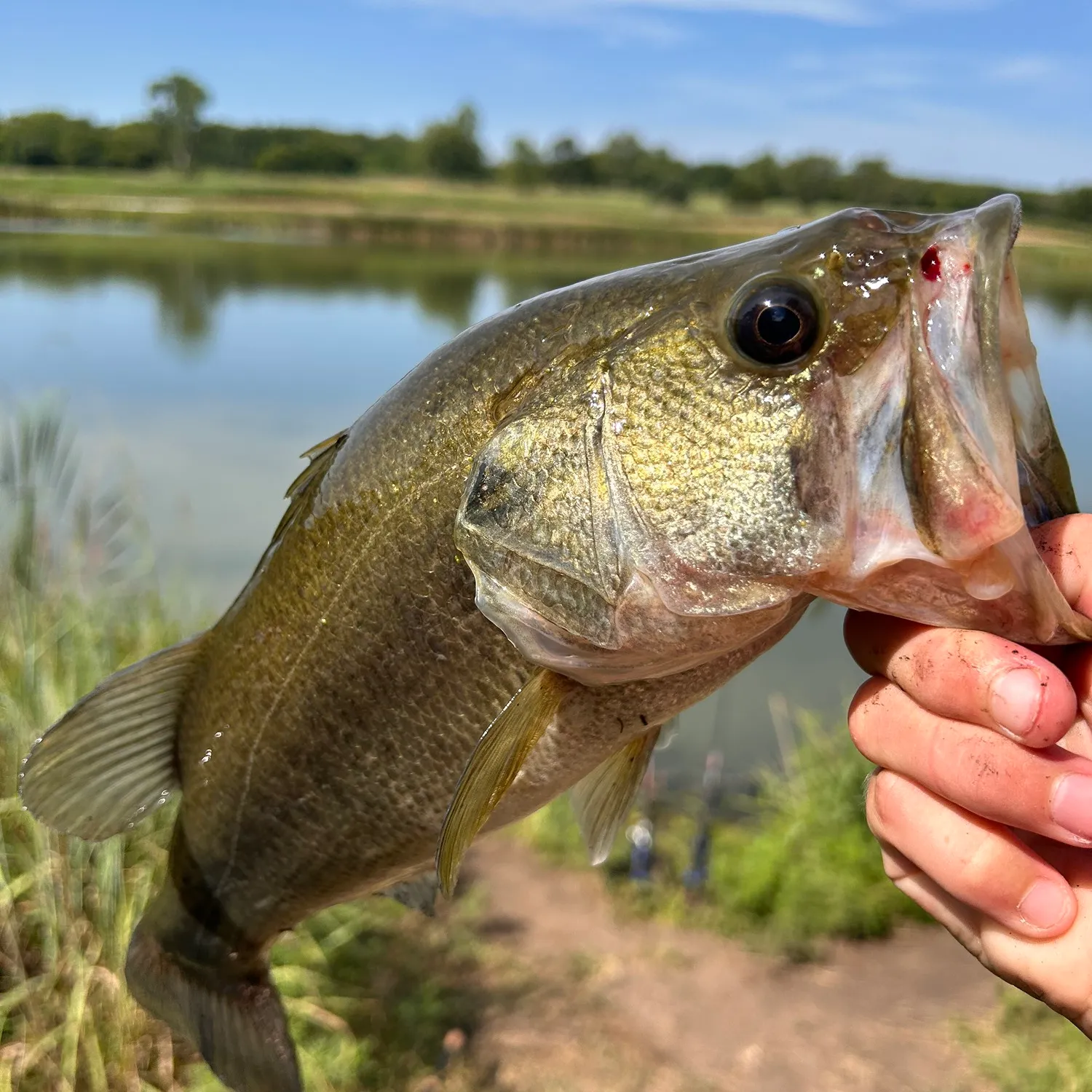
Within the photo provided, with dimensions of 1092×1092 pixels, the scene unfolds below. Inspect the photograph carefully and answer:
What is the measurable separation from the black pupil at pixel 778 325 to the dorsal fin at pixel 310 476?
2.84 feet

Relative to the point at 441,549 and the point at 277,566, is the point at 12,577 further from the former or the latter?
the point at 441,549

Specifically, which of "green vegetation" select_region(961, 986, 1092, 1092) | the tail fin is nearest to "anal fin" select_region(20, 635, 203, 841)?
the tail fin

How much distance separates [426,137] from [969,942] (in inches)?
2657

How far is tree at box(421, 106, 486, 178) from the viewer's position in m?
61.1

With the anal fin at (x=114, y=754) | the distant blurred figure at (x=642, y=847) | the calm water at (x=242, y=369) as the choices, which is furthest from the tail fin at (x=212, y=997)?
the distant blurred figure at (x=642, y=847)

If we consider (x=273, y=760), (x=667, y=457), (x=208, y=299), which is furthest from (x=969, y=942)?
(x=208, y=299)

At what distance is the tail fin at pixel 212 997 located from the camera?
196 cm

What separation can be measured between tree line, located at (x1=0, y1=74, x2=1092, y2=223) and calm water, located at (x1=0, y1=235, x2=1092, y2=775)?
131 inches

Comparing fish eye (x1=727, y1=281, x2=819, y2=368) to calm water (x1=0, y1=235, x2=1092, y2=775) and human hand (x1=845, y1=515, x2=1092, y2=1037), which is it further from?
calm water (x1=0, y1=235, x2=1092, y2=775)

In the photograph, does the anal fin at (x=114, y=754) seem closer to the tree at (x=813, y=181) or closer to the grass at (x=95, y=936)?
the grass at (x=95, y=936)

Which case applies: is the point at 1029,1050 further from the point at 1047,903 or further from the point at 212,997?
the point at 212,997

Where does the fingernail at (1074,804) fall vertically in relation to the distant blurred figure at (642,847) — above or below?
above

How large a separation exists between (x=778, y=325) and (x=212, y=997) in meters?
1.80

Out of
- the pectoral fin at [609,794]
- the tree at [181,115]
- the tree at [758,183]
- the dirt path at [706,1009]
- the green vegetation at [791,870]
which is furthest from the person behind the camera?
the tree at [758,183]
